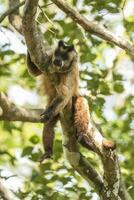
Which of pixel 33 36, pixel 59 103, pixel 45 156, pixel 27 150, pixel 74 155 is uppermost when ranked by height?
pixel 33 36

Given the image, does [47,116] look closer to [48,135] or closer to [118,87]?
[48,135]

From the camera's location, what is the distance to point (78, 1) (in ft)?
22.7

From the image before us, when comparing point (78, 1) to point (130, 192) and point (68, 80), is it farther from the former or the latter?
point (130, 192)

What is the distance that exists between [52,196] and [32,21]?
1925 mm

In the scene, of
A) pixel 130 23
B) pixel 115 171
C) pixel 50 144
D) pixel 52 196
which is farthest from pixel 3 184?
pixel 130 23

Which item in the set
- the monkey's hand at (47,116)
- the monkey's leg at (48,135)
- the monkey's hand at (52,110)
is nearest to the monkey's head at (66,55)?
the monkey's hand at (52,110)

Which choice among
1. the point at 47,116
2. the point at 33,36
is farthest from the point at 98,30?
the point at 47,116

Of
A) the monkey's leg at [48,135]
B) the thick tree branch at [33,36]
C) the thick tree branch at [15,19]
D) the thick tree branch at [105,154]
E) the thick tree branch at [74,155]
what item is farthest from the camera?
the monkey's leg at [48,135]

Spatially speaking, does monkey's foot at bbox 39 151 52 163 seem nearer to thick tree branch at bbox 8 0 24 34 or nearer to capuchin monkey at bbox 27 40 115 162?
capuchin monkey at bbox 27 40 115 162

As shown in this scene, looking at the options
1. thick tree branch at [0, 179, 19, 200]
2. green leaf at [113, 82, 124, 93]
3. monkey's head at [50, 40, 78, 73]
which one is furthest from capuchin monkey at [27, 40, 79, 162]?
thick tree branch at [0, 179, 19, 200]

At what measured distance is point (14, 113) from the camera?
21.2 feet

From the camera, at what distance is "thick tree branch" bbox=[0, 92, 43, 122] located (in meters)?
6.38

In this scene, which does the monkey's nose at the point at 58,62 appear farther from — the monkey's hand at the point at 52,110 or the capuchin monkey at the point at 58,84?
the monkey's hand at the point at 52,110

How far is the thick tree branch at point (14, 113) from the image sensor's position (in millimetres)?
6380
